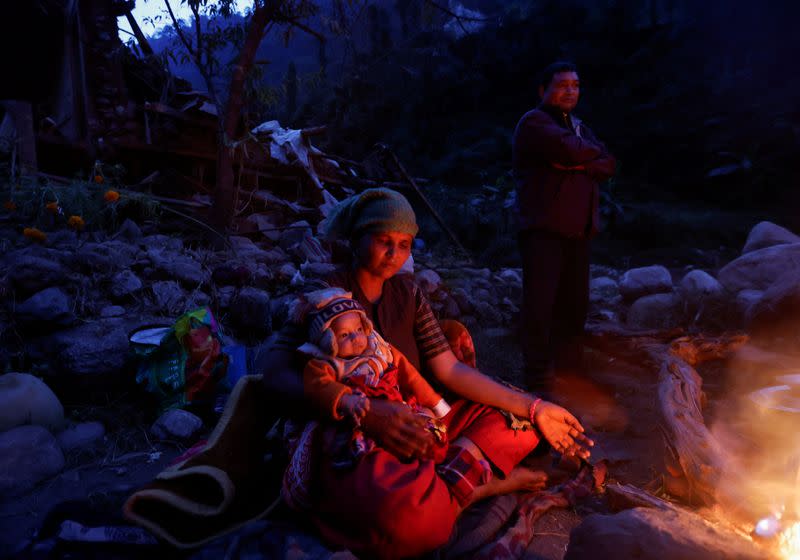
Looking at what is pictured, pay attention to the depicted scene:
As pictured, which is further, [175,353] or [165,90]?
[165,90]

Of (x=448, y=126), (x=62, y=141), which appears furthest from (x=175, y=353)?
(x=448, y=126)

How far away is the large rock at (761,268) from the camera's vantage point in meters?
5.31

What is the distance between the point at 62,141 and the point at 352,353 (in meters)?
7.19

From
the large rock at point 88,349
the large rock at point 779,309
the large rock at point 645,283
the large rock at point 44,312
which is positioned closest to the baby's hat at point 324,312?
the large rock at point 88,349

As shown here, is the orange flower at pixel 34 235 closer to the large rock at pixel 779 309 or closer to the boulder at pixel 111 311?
the boulder at pixel 111 311

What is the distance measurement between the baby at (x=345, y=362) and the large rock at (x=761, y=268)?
16.3 ft

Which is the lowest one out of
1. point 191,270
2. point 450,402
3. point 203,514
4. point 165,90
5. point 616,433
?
point 616,433

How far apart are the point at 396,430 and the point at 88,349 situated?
2535 millimetres

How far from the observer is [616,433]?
10.6ft

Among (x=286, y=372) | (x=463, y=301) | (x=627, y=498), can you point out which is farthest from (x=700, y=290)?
(x=286, y=372)

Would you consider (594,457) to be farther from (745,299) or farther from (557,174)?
(745,299)

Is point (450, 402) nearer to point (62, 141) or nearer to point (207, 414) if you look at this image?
point (207, 414)

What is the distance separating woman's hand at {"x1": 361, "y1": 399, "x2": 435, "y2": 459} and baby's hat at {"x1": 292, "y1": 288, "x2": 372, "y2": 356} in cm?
27

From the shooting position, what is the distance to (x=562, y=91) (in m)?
3.34
